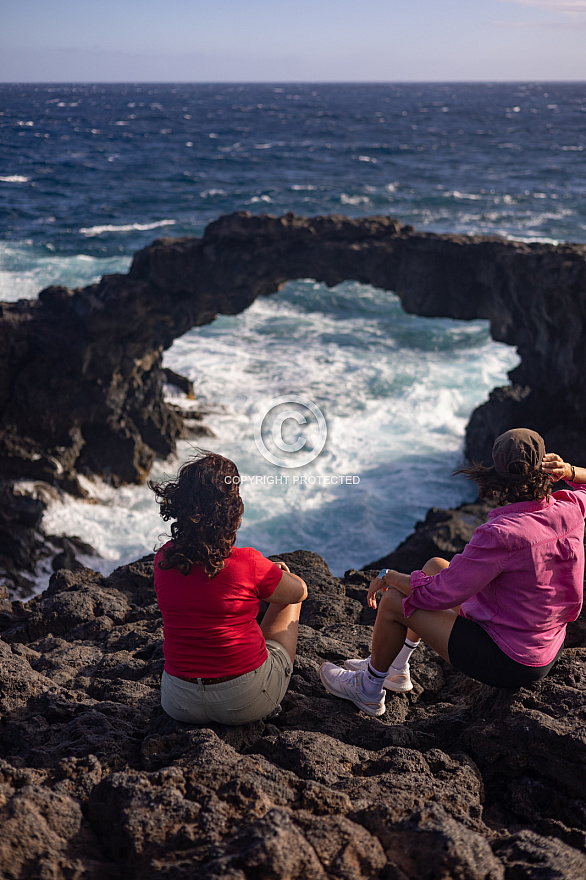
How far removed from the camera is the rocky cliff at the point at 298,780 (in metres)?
2.24

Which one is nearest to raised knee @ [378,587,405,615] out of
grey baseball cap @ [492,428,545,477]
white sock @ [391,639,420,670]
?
white sock @ [391,639,420,670]

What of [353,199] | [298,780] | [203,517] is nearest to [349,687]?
[298,780]

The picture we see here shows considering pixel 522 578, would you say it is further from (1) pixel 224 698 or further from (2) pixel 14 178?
(2) pixel 14 178

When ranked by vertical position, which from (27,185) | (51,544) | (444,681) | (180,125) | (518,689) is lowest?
(51,544)

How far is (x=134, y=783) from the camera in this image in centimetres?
257

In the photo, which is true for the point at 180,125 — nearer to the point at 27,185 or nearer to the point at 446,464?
the point at 27,185

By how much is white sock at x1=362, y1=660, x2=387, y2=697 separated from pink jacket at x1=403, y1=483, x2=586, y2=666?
55 centimetres

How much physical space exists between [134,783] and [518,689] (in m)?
1.97

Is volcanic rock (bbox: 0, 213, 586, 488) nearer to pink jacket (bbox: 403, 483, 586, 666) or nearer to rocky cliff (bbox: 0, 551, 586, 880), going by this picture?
rocky cliff (bbox: 0, 551, 586, 880)

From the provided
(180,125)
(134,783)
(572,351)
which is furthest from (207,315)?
(180,125)

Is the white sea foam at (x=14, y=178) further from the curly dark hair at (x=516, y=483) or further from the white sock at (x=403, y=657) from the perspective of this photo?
the curly dark hair at (x=516, y=483)

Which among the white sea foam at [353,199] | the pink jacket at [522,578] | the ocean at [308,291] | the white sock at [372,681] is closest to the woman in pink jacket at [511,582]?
the pink jacket at [522,578]

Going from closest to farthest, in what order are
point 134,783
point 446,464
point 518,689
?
point 134,783
point 518,689
point 446,464

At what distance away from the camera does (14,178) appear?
121ft
